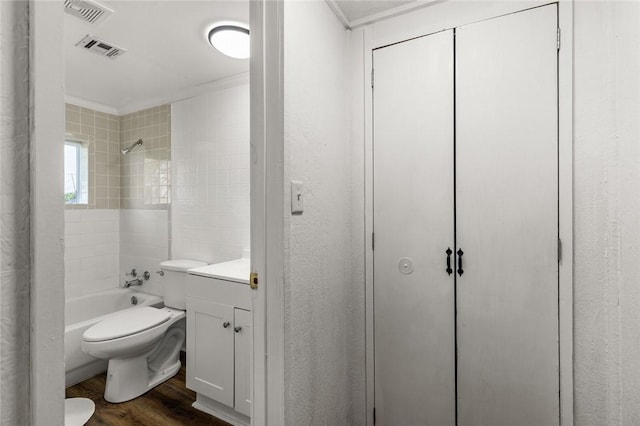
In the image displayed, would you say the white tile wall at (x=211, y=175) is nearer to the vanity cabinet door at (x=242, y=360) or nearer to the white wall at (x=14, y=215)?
the vanity cabinet door at (x=242, y=360)

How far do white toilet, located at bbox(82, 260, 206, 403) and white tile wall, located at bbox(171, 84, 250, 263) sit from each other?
24cm

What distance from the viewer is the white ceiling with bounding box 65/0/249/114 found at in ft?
5.27

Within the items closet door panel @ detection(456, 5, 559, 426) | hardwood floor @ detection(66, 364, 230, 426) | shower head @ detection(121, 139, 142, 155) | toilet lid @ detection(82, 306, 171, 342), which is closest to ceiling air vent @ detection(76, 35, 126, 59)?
shower head @ detection(121, 139, 142, 155)

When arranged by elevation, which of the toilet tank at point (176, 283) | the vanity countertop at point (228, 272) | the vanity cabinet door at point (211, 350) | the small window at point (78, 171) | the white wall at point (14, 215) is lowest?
the vanity cabinet door at point (211, 350)

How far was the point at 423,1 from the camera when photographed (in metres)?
1.42

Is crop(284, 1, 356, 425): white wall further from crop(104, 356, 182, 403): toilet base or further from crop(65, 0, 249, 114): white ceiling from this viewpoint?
crop(104, 356, 182, 403): toilet base

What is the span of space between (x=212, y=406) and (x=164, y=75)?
8.00ft

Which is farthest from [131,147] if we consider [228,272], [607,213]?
[607,213]

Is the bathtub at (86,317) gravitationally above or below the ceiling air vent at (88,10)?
below

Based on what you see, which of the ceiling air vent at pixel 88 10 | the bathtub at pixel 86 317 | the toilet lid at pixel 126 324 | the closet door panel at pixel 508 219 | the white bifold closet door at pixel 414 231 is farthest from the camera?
the bathtub at pixel 86 317

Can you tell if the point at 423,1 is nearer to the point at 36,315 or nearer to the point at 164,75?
the point at 36,315

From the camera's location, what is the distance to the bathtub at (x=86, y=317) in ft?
7.25

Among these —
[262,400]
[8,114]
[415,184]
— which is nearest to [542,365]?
[415,184]

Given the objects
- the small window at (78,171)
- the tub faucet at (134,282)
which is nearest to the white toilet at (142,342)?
the tub faucet at (134,282)
